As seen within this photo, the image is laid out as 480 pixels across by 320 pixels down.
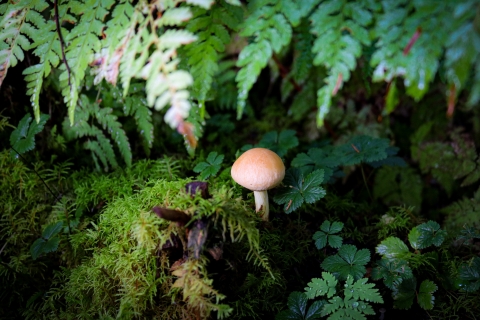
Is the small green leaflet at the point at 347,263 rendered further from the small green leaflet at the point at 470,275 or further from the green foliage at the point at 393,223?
the small green leaflet at the point at 470,275

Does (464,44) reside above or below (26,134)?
above

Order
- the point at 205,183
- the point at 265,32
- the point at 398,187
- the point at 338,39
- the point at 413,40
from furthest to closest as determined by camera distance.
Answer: the point at 398,187
the point at 205,183
the point at 265,32
the point at 338,39
the point at 413,40

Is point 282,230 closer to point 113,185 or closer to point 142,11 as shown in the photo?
point 113,185

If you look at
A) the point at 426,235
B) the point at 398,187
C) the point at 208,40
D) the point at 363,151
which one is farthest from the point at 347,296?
the point at 398,187

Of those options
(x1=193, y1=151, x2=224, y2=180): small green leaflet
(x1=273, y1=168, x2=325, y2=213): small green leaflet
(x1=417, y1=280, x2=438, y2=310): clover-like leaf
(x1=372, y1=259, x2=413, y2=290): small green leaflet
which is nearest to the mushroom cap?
(x1=273, y1=168, x2=325, y2=213): small green leaflet

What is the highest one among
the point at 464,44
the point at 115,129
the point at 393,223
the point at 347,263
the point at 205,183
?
the point at 464,44

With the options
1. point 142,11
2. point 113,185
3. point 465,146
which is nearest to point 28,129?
point 113,185

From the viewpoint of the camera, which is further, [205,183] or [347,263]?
[347,263]

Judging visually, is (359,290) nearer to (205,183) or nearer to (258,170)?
(258,170)
